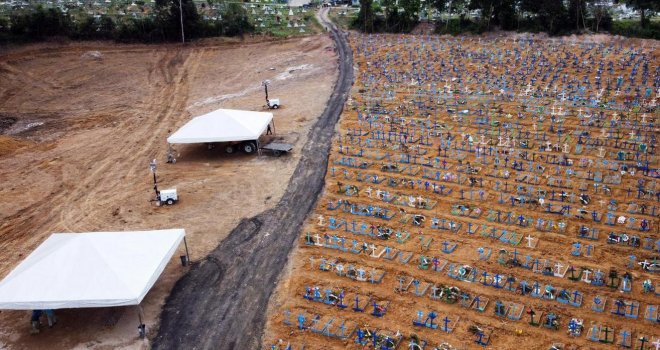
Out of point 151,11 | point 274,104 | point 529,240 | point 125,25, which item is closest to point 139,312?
point 529,240

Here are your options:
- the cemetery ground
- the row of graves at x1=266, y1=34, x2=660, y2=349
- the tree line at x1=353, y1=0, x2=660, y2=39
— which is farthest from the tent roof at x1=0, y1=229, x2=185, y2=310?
the tree line at x1=353, y1=0, x2=660, y2=39

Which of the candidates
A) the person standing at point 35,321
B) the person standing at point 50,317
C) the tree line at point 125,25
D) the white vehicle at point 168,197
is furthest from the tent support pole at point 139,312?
the tree line at point 125,25

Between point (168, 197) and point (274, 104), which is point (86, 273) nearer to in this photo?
point (168, 197)

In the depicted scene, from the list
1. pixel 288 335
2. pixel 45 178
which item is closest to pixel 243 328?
pixel 288 335

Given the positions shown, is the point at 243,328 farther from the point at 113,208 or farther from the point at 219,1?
the point at 219,1

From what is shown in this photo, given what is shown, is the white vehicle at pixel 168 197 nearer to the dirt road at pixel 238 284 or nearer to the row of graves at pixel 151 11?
the dirt road at pixel 238 284

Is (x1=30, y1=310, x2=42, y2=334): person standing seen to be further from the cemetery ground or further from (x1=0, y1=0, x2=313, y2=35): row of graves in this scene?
(x1=0, y1=0, x2=313, y2=35): row of graves
